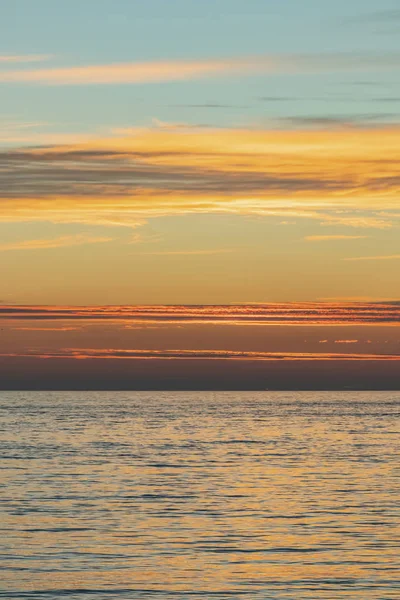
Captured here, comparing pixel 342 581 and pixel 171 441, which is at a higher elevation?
pixel 171 441

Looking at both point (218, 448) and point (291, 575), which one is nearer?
point (291, 575)

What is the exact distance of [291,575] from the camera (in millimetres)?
44031

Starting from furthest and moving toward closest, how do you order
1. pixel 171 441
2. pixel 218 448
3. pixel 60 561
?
pixel 171 441
pixel 218 448
pixel 60 561

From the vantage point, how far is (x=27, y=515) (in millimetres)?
60594

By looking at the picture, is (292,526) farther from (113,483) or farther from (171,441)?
(171,441)

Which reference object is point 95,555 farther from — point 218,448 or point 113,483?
point 218,448

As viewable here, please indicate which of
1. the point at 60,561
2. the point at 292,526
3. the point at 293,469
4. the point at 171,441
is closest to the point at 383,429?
the point at 171,441

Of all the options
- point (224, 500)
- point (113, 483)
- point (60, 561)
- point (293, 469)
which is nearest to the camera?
point (60, 561)

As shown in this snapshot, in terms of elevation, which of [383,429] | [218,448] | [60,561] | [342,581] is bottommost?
[342,581]

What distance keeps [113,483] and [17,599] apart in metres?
39.2

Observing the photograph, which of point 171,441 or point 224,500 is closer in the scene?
Result: point 224,500

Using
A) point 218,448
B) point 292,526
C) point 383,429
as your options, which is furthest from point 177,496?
point 383,429

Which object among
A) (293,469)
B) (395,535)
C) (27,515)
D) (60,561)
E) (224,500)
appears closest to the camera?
(60,561)

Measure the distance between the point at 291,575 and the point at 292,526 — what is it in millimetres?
12978
